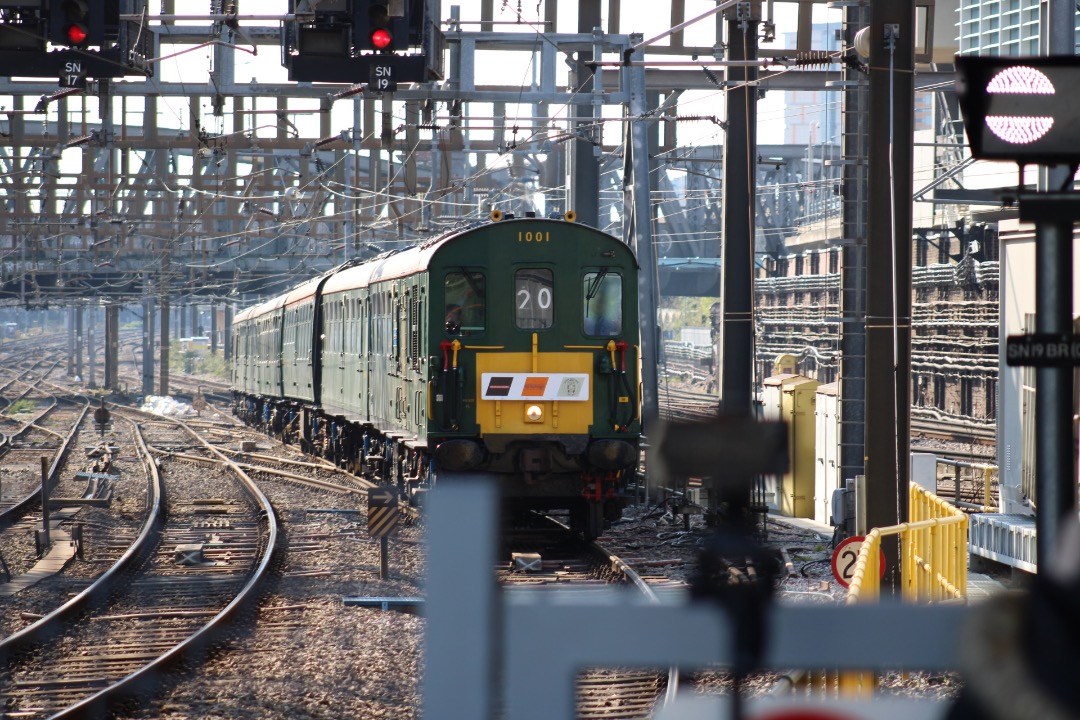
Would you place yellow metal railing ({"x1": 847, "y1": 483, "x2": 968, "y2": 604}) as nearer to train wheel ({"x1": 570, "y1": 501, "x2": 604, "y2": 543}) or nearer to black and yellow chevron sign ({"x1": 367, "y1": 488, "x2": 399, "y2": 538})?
black and yellow chevron sign ({"x1": 367, "y1": 488, "x2": 399, "y2": 538})

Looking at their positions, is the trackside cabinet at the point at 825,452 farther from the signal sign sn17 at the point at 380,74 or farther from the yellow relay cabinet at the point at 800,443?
the signal sign sn17 at the point at 380,74

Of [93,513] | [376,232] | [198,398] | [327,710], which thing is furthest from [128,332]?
[327,710]

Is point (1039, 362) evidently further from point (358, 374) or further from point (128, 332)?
point (128, 332)

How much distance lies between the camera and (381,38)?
44.1ft

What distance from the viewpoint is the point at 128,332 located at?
14312 cm

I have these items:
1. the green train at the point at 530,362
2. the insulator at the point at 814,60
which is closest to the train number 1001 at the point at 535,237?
the green train at the point at 530,362

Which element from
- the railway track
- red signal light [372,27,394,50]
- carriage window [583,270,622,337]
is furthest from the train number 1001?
the railway track

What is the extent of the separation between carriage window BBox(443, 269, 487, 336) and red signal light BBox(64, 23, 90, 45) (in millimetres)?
4208

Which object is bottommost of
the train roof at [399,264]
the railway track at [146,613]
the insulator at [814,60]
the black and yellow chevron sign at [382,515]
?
the railway track at [146,613]

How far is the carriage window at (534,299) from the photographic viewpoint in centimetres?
1447

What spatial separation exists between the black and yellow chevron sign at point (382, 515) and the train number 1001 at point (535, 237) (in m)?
3.06

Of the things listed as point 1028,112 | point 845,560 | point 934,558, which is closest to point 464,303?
point 845,560

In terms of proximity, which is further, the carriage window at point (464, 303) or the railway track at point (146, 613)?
the carriage window at point (464, 303)

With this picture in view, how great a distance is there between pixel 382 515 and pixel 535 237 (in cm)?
343
